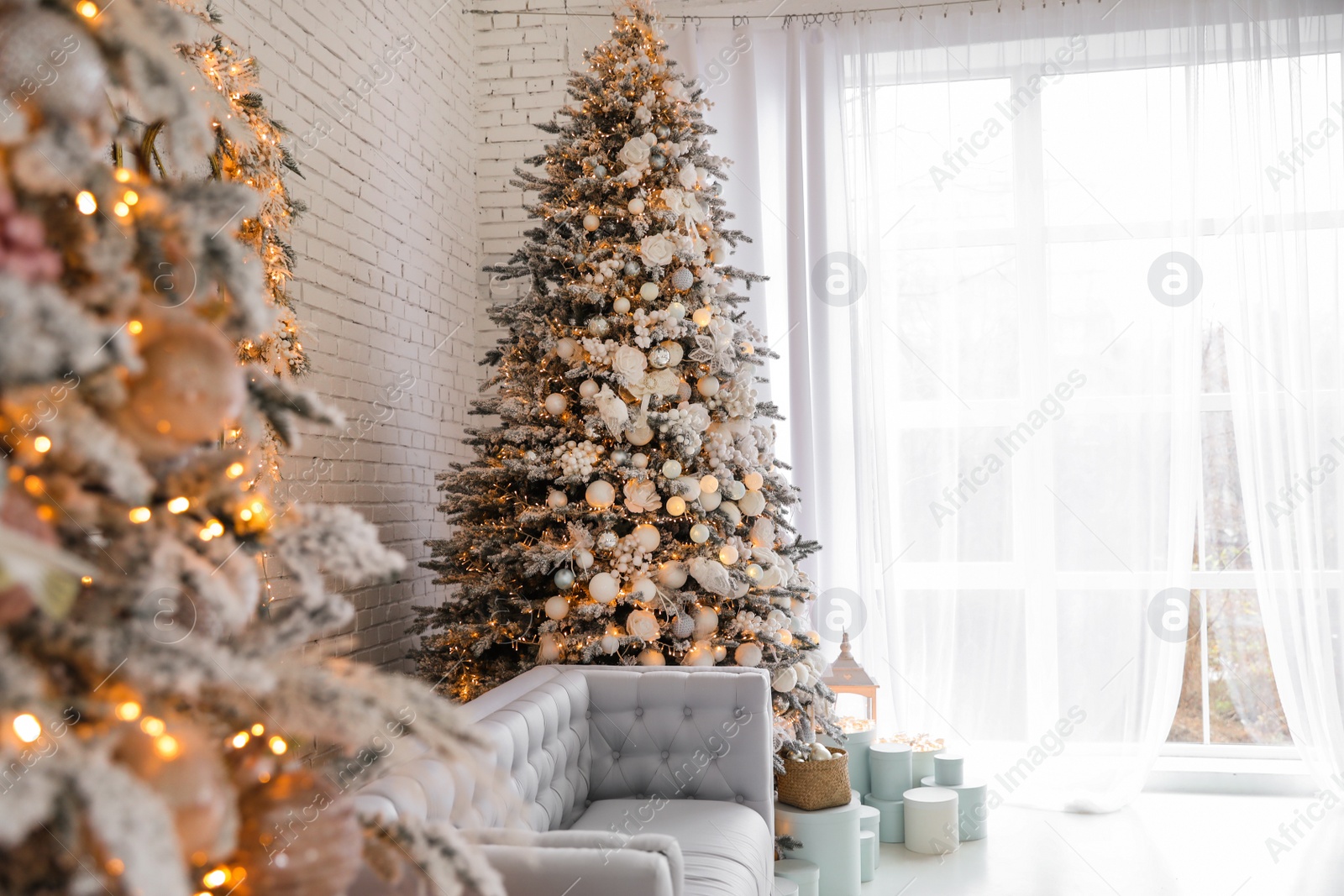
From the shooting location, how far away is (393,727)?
61 centimetres

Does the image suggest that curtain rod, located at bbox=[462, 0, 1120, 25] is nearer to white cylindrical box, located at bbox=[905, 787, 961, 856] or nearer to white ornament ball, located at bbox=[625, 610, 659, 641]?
white ornament ball, located at bbox=[625, 610, 659, 641]

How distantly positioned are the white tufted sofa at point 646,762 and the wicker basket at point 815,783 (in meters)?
0.43

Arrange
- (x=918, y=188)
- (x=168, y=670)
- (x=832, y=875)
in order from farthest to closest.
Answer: (x=918, y=188) < (x=832, y=875) < (x=168, y=670)

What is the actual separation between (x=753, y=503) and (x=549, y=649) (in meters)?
0.86

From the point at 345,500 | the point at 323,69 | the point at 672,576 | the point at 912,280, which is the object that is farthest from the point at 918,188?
the point at 345,500

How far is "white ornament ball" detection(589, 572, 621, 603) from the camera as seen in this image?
3.07 m

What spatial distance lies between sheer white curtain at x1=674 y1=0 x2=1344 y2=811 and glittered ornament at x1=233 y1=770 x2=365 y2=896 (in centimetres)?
369

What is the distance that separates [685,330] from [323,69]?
154 cm

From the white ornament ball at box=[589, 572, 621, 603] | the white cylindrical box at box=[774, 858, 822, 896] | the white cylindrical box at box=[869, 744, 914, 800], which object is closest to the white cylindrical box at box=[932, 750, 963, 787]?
the white cylindrical box at box=[869, 744, 914, 800]

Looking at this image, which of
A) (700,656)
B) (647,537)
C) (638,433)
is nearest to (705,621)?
(700,656)

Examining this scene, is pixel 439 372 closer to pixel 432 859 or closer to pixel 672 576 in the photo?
pixel 672 576

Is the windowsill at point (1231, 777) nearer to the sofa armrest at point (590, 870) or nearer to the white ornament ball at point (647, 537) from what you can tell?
the white ornament ball at point (647, 537)

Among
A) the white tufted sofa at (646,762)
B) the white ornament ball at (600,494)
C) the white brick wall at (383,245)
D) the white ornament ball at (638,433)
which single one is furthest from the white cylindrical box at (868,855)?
the white brick wall at (383,245)

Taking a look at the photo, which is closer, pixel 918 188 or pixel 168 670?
pixel 168 670
